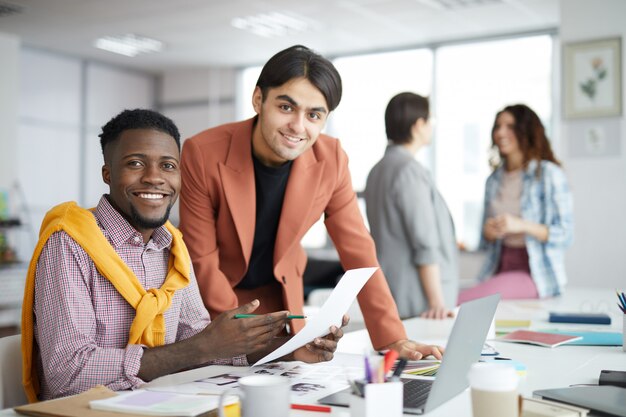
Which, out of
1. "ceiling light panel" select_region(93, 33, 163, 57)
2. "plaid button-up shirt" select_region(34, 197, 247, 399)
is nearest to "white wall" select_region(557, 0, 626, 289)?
"plaid button-up shirt" select_region(34, 197, 247, 399)

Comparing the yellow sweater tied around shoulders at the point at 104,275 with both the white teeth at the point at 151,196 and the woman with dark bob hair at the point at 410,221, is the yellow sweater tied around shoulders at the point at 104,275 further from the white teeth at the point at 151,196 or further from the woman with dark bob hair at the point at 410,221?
the woman with dark bob hair at the point at 410,221

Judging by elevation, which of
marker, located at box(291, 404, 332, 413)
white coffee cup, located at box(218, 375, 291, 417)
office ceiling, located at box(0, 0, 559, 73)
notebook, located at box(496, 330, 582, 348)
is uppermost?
office ceiling, located at box(0, 0, 559, 73)

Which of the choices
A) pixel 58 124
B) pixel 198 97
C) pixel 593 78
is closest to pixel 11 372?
pixel 593 78

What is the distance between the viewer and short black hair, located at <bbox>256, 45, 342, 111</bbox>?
1962mm

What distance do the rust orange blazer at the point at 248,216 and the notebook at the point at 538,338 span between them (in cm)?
34

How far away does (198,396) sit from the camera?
1286 millimetres

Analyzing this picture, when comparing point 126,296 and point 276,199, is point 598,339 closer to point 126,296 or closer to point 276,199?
point 276,199

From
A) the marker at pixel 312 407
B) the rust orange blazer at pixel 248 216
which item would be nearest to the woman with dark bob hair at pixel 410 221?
the rust orange blazer at pixel 248 216

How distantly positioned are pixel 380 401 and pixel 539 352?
0.96 m

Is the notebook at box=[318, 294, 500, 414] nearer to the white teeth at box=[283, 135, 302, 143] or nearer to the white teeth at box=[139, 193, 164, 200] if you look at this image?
the white teeth at box=[139, 193, 164, 200]

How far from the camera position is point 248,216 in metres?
2.14

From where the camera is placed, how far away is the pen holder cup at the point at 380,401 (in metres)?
1.07

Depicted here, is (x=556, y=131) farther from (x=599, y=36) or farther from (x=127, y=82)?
(x=127, y=82)

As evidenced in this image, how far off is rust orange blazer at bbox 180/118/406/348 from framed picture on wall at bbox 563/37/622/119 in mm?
3576
